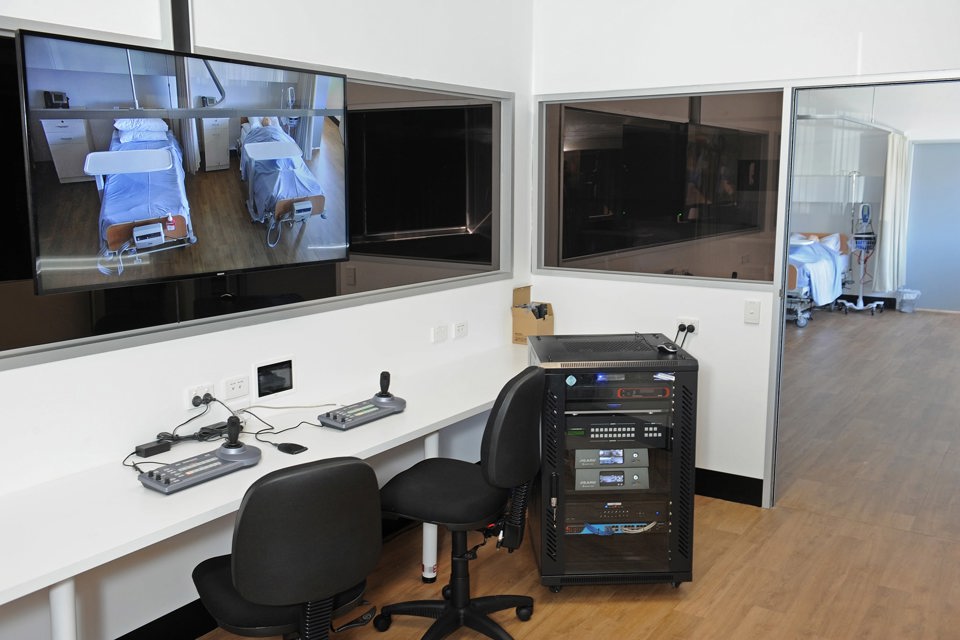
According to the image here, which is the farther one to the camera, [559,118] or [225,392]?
[559,118]

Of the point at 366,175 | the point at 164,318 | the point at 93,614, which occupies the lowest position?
the point at 93,614

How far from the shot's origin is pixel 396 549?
381cm

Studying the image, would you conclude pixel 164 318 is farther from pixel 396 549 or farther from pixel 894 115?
pixel 894 115

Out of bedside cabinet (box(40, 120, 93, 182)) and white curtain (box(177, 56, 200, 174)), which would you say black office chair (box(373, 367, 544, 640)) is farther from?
bedside cabinet (box(40, 120, 93, 182))

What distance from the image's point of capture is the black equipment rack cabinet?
329cm

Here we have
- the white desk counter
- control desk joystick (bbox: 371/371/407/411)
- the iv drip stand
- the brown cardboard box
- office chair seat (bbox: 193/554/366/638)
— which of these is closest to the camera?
the white desk counter

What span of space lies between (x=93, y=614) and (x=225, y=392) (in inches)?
32.2

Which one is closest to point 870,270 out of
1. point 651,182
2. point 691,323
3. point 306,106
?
point 691,323


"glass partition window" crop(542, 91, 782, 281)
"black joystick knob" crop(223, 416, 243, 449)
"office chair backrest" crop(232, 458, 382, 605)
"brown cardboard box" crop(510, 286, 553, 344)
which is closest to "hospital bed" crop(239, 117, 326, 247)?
"black joystick knob" crop(223, 416, 243, 449)

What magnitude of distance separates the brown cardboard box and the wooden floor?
46.3 inches

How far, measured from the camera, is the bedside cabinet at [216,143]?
110 inches

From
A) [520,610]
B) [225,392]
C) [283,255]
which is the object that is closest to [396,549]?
[520,610]

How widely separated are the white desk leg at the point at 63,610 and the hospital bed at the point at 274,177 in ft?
4.48

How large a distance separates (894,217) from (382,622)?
3.51m
